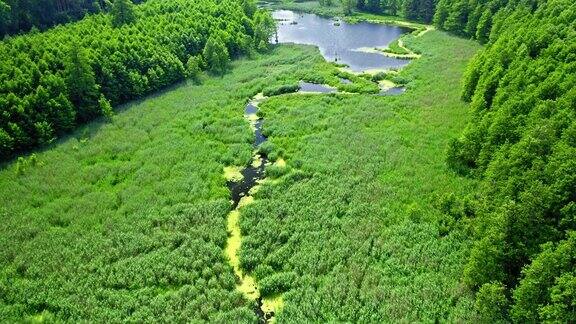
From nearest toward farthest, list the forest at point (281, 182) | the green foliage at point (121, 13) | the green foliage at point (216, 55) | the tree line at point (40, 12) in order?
1. the forest at point (281, 182)
2. the tree line at point (40, 12)
3. the green foliage at point (121, 13)
4. the green foliage at point (216, 55)

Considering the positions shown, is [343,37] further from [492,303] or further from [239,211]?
[492,303]

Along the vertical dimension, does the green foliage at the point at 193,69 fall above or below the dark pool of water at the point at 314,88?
above

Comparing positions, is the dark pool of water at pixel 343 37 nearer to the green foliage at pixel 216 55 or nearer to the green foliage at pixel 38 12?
the green foliage at pixel 216 55

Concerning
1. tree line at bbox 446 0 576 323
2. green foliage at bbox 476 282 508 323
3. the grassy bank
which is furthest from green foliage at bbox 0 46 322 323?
tree line at bbox 446 0 576 323

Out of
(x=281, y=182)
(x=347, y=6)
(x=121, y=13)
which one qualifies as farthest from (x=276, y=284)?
(x=347, y=6)

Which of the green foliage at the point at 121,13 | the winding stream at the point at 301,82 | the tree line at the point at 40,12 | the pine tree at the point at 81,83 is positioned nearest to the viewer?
the winding stream at the point at 301,82

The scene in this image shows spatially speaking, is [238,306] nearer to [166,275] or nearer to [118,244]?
[166,275]

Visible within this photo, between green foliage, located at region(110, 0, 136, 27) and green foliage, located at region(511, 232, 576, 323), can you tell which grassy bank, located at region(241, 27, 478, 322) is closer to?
green foliage, located at region(511, 232, 576, 323)

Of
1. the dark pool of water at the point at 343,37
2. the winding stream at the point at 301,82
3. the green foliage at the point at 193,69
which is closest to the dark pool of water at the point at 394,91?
the winding stream at the point at 301,82
